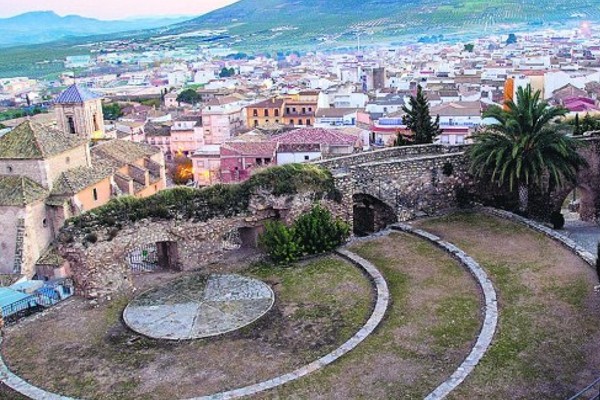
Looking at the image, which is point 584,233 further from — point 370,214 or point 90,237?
point 90,237

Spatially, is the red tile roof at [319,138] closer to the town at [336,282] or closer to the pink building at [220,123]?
the town at [336,282]

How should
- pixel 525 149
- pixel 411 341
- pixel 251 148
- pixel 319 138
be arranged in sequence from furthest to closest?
pixel 251 148 < pixel 319 138 < pixel 525 149 < pixel 411 341

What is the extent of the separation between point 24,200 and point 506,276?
2444 centimetres

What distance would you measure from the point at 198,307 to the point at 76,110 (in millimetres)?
36701

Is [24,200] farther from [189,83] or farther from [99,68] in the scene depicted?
[99,68]

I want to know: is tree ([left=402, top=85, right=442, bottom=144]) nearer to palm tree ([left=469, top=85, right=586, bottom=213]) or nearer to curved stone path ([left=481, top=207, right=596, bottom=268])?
palm tree ([left=469, top=85, right=586, bottom=213])

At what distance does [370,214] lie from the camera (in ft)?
66.7

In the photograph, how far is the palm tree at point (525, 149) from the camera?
18.6m

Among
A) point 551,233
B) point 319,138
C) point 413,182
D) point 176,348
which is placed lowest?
point 319,138

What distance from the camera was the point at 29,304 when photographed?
57.8 ft

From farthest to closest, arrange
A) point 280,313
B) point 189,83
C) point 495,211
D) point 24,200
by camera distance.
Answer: point 189,83 → point 24,200 → point 495,211 → point 280,313

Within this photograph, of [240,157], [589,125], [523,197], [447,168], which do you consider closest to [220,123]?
[240,157]

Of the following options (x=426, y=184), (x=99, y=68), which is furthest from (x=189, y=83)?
(x=426, y=184)

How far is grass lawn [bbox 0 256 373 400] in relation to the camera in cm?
1152
